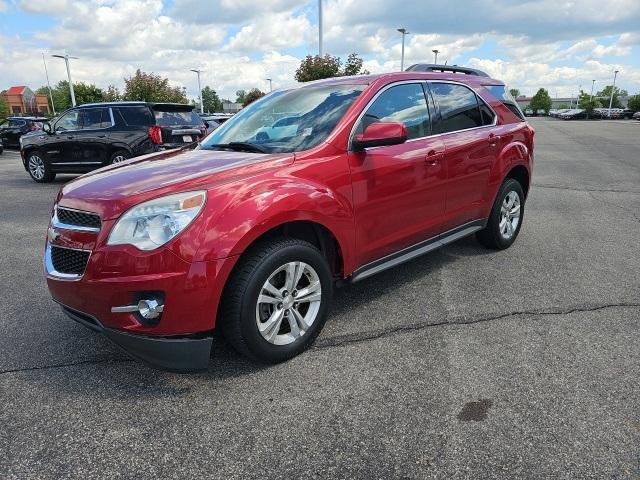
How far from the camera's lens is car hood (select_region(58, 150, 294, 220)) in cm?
267

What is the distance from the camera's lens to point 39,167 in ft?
37.7

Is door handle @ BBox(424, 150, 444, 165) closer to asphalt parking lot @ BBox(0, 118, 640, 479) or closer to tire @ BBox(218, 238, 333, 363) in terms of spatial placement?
asphalt parking lot @ BBox(0, 118, 640, 479)

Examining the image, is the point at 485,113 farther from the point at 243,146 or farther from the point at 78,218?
the point at 78,218

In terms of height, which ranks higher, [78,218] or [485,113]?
[485,113]

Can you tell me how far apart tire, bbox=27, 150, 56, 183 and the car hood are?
30.5ft

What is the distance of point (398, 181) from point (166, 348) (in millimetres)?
2012

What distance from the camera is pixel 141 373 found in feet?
9.92

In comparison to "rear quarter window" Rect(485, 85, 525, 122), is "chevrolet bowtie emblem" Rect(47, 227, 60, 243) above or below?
below

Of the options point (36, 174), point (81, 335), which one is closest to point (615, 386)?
point (81, 335)

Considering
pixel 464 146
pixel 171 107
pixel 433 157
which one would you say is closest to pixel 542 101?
pixel 171 107

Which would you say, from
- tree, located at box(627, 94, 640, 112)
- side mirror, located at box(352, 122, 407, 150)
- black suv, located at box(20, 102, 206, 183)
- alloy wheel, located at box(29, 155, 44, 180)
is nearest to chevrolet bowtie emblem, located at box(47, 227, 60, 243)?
side mirror, located at box(352, 122, 407, 150)

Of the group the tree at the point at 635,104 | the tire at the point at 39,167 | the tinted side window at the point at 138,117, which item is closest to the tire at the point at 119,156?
the tinted side window at the point at 138,117

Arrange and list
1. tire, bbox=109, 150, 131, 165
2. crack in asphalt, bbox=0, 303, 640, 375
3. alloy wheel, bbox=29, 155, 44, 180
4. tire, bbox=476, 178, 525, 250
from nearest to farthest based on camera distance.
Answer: crack in asphalt, bbox=0, 303, 640, 375 → tire, bbox=476, 178, 525, 250 → tire, bbox=109, 150, 131, 165 → alloy wheel, bbox=29, 155, 44, 180

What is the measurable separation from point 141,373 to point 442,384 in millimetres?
1813
